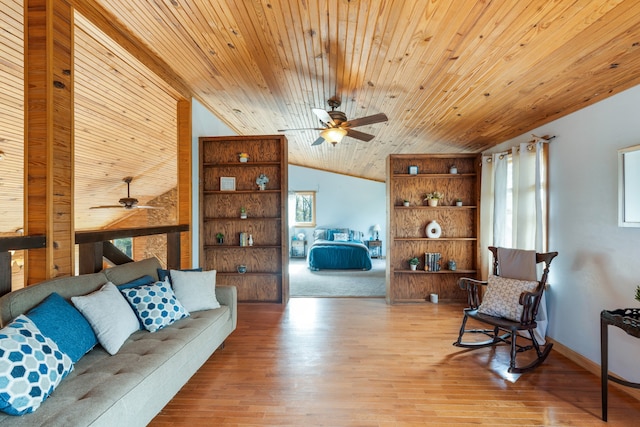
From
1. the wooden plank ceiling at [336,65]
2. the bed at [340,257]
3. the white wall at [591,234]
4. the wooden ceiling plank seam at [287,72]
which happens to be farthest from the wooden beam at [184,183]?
the white wall at [591,234]

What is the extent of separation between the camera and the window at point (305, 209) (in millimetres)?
9164

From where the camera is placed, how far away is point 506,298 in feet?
9.16

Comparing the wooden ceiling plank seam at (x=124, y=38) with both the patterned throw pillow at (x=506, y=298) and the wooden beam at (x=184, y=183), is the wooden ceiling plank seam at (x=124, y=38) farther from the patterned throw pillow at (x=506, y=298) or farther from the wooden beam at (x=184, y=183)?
the patterned throw pillow at (x=506, y=298)

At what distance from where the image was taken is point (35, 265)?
196 centimetres

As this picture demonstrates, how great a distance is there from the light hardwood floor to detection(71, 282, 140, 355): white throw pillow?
595mm

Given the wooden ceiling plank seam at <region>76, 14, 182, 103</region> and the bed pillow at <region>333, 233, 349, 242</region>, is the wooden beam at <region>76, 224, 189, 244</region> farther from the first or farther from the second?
the bed pillow at <region>333, 233, 349, 242</region>

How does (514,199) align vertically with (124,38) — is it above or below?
below

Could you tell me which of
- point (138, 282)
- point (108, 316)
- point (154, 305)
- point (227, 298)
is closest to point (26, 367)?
point (108, 316)

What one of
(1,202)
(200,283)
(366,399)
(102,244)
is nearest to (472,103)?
(366,399)

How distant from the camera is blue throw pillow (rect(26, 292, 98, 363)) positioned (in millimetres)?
1563

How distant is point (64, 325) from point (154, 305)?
24.6 inches

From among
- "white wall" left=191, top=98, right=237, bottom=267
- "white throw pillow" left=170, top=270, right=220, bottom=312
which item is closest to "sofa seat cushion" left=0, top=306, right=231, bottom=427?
"white throw pillow" left=170, top=270, right=220, bottom=312

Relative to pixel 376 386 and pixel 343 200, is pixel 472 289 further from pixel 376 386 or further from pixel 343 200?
pixel 343 200

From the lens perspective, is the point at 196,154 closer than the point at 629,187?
No
